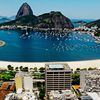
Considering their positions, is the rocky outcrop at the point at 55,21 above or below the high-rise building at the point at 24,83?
above

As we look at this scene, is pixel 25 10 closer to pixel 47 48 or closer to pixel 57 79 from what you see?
pixel 47 48

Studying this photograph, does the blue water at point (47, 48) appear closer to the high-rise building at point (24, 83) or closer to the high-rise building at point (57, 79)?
the high-rise building at point (24, 83)

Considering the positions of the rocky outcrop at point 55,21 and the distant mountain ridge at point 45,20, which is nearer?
the rocky outcrop at point 55,21

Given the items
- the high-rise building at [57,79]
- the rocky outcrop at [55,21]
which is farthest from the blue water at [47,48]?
the high-rise building at [57,79]

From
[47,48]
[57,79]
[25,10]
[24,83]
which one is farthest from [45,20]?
[57,79]

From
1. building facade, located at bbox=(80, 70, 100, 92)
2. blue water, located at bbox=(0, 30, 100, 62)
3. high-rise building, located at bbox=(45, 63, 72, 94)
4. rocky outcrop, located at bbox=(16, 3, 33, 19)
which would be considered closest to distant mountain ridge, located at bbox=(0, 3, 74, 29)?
rocky outcrop, located at bbox=(16, 3, 33, 19)

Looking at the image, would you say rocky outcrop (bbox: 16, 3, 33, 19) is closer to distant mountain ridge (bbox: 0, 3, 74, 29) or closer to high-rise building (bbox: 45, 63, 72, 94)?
distant mountain ridge (bbox: 0, 3, 74, 29)

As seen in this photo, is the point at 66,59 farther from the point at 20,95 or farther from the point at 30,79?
the point at 20,95

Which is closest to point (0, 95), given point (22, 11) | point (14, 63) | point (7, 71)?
point (7, 71)
